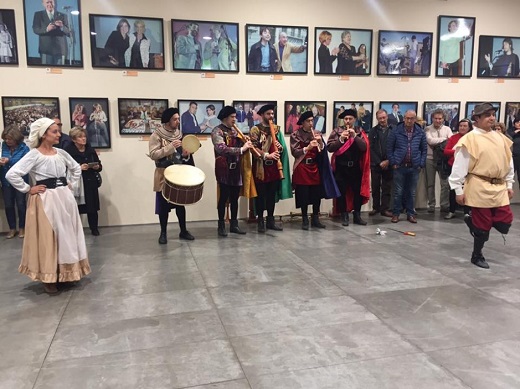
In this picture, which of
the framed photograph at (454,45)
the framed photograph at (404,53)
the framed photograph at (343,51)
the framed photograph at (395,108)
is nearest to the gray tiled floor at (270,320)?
the framed photograph at (395,108)

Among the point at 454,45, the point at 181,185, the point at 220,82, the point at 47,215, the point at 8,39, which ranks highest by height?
the point at 454,45

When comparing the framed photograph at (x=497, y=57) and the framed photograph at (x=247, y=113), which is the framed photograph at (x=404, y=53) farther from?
the framed photograph at (x=247, y=113)

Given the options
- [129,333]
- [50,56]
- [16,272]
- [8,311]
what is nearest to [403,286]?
[129,333]

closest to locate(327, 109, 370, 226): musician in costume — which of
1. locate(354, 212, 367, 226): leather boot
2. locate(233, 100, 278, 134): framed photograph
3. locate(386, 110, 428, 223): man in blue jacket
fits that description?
locate(354, 212, 367, 226): leather boot

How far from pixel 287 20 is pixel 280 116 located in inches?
58.4

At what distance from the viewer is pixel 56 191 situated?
12.3ft

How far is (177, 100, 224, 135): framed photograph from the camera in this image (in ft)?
21.5

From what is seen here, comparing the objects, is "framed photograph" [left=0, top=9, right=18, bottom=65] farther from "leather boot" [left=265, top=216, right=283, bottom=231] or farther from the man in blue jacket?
the man in blue jacket

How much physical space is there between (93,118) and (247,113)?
2268 mm

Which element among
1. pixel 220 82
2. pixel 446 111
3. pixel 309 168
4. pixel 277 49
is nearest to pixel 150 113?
pixel 220 82

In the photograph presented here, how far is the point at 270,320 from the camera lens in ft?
10.5

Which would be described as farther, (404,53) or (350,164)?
(404,53)

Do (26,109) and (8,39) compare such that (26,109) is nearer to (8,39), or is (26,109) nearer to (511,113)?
(8,39)

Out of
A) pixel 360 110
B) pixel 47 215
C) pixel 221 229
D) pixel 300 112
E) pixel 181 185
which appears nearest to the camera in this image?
pixel 47 215
